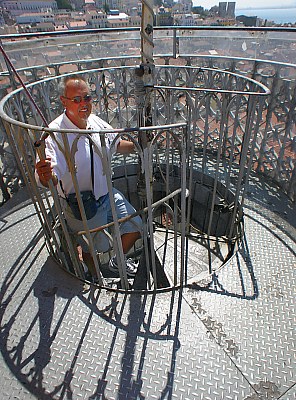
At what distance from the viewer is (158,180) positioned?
4.70m

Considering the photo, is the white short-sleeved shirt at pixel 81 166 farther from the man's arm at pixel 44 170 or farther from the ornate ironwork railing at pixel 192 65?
the ornate ironwork railing at pixel 192 65

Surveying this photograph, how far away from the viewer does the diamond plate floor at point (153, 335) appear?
6.42 feet

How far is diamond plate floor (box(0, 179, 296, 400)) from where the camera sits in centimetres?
196

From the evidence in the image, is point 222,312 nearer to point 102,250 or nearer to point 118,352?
point 118,352

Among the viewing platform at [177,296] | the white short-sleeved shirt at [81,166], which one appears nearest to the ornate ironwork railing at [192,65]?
the viewing platform at [177,296]

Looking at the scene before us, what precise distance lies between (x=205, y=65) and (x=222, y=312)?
368 centimetres

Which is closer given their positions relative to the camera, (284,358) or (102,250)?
(284,358)

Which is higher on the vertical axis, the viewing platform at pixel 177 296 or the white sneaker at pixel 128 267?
the viewing platform at pixel 177 296

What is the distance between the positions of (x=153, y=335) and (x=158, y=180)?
9.29 ft

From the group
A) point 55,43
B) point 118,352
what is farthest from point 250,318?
point 55,43

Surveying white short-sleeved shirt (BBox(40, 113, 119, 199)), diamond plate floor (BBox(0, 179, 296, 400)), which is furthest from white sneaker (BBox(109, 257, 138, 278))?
white short-sleeved shirt (BBox(40, 113, 119, 199))

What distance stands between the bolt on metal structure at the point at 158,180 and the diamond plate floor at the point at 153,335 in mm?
242

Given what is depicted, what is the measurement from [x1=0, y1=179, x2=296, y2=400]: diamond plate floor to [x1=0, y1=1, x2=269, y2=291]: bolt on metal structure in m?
0.24

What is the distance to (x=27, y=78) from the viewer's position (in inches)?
160
